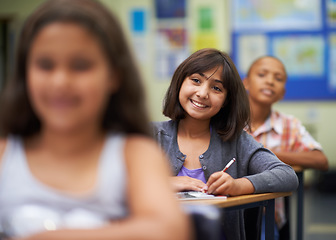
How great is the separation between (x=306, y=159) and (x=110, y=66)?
1846 millimetres

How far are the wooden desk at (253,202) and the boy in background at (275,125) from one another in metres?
0.86

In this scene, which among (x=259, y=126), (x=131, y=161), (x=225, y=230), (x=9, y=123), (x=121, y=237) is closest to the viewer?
(x=121, y=237)

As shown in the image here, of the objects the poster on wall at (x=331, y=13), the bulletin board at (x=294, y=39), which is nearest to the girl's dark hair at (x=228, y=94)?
the bulletin board at (x=294, y=39)

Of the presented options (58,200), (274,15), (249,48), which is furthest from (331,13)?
(58,200)

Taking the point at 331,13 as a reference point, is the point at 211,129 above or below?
below

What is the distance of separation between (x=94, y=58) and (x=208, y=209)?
41 centimetres

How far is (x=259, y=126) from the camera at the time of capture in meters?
2.83

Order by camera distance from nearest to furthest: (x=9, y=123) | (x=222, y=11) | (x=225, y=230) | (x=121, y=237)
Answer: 1. (x=121, y=237)
2. (x=9, y=123)
3. (x=225, y=230)
4. (x=222, y=11)

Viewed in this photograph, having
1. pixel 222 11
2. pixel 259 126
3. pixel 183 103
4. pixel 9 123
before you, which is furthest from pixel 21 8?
pixel 9 123

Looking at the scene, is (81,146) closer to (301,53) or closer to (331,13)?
(301,53)

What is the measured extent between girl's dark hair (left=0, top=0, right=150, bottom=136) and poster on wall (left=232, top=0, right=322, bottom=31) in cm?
462

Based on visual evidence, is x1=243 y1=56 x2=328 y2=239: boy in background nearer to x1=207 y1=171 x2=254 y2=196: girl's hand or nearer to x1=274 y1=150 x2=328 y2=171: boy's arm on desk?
x1=274 y1=150 x2=328 y2=171: boy's arm on desk

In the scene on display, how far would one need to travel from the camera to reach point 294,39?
18.0ft

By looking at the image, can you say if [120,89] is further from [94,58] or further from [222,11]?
[222,11]
